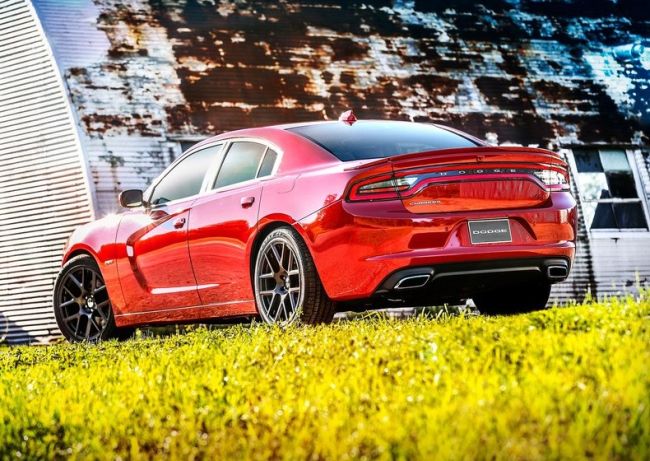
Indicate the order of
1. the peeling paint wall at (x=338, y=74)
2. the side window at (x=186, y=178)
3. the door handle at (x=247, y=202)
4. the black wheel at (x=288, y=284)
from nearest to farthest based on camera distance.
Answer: the black wheel at (x=288, y=284), the door handle at (x=247, y=202), the side window at (x=186, y=178), the peeling paint wall at (x=338, y=74)

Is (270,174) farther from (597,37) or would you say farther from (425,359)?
(597,37)

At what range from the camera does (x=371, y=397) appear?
4430mm

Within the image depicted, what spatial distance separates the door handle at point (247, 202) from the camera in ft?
25.7

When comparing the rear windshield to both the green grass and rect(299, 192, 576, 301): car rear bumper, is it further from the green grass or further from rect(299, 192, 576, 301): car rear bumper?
the green grass

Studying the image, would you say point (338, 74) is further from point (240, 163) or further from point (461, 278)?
point (461, 278)

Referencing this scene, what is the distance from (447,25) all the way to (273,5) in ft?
12.3

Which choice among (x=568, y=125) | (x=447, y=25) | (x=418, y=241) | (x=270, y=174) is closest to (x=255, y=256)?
(x=270, y=174)

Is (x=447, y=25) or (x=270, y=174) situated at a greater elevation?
(x=447, y=25)

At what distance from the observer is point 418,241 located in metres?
6.76

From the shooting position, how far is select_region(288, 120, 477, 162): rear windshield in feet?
25.1

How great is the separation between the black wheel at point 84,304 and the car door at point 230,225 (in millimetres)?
1795

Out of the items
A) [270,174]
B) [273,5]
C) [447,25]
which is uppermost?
[273,5]

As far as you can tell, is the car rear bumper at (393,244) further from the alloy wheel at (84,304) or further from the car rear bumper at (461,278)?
the alloy wheel at (84,304)

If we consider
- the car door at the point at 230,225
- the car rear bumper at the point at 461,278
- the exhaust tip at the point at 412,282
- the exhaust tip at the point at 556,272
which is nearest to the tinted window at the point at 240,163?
the car door at the point at 230,225
